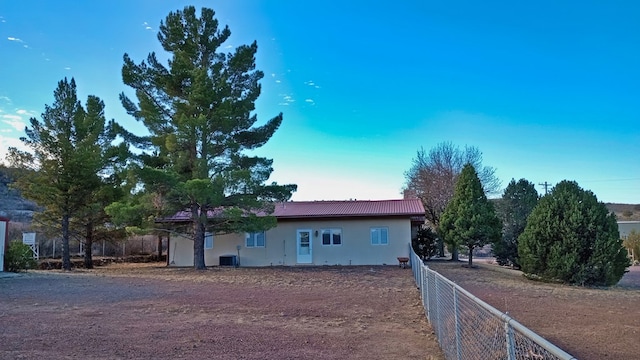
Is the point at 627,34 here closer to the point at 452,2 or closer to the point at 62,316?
the point at 452,2

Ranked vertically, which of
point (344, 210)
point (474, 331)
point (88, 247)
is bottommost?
point (474, 331)

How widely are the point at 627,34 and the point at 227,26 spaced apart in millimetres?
16227

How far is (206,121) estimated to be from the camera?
1972 cm

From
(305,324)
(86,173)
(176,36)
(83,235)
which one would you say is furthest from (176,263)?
(305,324)

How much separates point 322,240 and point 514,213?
10.2m

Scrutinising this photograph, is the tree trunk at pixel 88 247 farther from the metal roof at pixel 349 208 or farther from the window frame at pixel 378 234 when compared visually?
the window frame at pixel 378 234

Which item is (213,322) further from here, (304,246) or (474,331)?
(304,246)

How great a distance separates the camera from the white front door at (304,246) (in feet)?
80.8

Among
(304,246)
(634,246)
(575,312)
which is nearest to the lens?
(575,312)

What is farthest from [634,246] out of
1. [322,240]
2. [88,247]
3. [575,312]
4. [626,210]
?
[626,210]

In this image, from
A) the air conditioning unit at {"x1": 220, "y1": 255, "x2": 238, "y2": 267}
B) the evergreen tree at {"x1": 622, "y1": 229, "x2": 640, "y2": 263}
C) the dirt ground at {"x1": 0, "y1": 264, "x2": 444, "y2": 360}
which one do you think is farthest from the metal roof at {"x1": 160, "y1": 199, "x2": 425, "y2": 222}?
the evergreen tree at {"x1": 622, "y1": 229, "x2": 640, "y2": 263}

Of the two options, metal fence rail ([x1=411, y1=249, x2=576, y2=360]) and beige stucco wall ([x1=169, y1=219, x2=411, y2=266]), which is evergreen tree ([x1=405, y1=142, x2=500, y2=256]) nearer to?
beige stucco wall ([x1=169, y1=219, x2=411, y2=266])

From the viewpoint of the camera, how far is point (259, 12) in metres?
15.0

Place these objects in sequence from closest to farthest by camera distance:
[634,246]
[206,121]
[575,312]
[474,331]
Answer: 1. [474,331]
2. [575,312]
3. [206,121]
4. [634,246]
